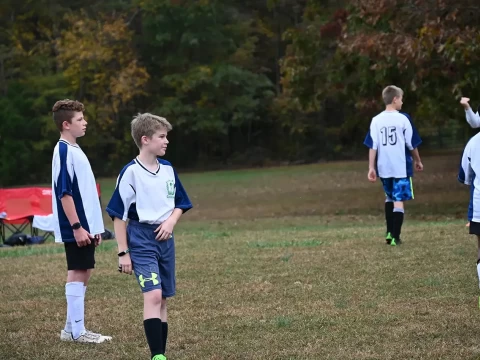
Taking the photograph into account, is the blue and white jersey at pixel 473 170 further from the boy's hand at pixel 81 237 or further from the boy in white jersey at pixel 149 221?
the boy's hand at pixel 81 237

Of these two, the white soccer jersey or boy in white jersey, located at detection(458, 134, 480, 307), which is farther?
the white soccer jersey

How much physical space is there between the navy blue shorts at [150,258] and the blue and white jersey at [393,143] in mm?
6087

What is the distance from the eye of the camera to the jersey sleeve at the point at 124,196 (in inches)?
250

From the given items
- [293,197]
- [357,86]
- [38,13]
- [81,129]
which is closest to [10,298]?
[81,129]

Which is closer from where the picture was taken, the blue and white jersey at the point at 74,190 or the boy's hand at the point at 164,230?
the boy's hand at the point at 164,230

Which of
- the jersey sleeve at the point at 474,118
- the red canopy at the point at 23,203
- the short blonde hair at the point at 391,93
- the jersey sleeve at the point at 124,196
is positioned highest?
the short blonde hair at the point at 391,93

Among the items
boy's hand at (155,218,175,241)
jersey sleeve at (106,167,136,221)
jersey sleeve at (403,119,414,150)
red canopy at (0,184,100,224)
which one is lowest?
red canopy at (0,184,100,224)

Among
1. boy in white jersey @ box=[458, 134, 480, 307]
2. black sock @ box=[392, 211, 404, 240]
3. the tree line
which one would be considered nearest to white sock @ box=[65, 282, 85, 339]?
boy in white jersey @ box=[458, 134, 480, 307]

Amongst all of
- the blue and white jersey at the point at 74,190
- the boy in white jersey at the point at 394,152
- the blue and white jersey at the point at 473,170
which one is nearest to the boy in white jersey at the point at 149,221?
the blue and white jersey at the point at 74,190

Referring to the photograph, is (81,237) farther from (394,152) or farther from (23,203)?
(23,203)

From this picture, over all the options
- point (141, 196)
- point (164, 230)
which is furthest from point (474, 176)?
point (141, 196)

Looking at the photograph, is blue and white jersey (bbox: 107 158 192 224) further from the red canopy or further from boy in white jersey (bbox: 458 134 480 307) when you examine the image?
the red canopy

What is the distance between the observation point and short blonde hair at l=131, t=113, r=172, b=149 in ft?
21.0

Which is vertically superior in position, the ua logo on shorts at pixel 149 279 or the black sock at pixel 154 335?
the ua logo on shorts at pixel 149 279
